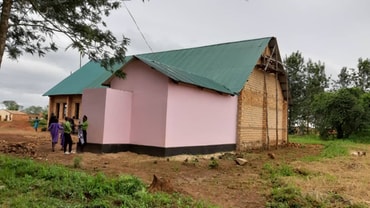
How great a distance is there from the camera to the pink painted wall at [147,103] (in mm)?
12141

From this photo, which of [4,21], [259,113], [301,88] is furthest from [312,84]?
[4,21]

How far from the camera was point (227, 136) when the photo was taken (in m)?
15.9

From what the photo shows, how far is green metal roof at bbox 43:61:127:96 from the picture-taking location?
934 inches

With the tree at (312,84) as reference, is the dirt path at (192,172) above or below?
below

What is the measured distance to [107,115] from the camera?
12.1 meters

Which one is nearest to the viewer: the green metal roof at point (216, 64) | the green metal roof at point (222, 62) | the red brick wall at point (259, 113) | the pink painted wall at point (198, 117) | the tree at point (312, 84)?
the pink painted wall at point (198, 117)

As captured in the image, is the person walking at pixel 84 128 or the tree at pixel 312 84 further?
the tree at pixel 312 84

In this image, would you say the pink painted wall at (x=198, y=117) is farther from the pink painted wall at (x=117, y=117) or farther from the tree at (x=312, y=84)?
the tree at (x=312, y=84)

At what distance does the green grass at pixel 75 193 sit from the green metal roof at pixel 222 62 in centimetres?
851

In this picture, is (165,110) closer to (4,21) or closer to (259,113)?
(4,21)

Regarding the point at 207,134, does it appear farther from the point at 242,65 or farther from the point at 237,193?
the point at 237,193

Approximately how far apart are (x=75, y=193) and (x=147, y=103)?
283 inches

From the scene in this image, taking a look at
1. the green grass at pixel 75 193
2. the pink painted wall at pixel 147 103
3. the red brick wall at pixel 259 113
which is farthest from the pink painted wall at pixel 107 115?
the red brick wall at pixel 259 113

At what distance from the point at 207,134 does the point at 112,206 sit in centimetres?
944
